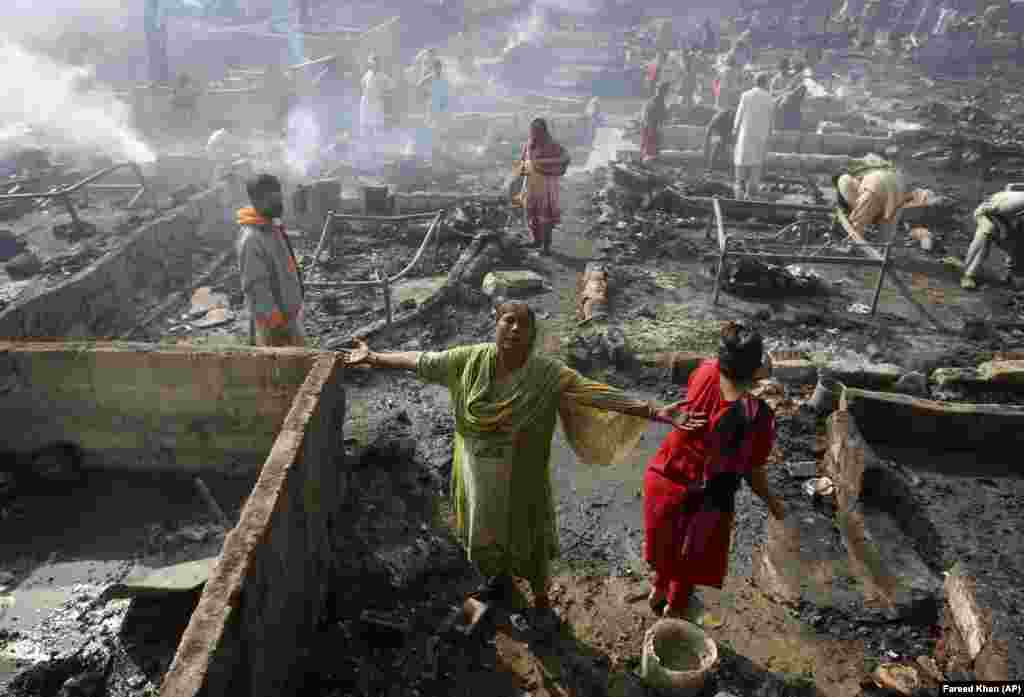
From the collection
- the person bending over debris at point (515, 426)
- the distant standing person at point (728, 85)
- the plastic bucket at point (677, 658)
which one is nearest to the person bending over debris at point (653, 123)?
the distant standing person at point (728, 85)

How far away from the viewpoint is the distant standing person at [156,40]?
53.9 feet

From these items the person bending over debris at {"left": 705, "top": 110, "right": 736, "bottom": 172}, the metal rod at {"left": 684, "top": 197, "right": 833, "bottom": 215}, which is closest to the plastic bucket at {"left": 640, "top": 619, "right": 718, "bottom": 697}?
the metal rod at {"left": 684, "top": 197, "right": 833, "bottom": 215}

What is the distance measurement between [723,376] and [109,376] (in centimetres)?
386

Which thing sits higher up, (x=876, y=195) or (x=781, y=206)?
(x=876, y=195)

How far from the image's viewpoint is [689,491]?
10.6ft

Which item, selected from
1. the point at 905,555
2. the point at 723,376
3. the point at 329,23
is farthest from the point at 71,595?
the point at 329,23

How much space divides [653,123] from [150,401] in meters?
11.8

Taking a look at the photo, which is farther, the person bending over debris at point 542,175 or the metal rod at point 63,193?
the person bending over debris at point 542,175

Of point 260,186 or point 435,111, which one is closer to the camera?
point 260,186

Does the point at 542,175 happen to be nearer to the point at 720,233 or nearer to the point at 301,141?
the point at 720,233

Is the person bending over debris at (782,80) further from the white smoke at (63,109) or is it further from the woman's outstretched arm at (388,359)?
the woman's outstretched arm at (388,359)

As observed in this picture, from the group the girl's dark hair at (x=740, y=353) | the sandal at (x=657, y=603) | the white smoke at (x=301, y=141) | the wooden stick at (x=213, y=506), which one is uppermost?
the girl's dark hair at (x=740, y=353)

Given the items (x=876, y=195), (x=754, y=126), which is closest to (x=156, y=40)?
(x=754, y=126)

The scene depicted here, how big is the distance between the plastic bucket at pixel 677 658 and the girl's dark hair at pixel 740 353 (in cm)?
134
